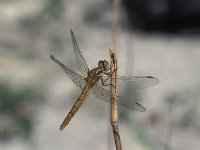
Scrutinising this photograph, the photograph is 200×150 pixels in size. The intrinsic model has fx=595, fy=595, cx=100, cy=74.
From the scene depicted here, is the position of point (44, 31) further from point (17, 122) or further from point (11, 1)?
point (17, 122)

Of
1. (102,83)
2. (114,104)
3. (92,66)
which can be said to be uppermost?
(92,66)

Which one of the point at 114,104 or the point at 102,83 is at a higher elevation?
the point at 102,83

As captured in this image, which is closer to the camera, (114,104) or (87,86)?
(114,104)

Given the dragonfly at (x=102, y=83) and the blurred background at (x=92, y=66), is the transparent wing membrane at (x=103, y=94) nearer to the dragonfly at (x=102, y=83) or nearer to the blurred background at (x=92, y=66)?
the dragonfly at (x=102, y=83)

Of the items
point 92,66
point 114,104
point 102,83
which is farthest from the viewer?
point 92,66

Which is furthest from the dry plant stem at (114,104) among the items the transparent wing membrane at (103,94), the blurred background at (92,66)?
the blurred background at (92,66)

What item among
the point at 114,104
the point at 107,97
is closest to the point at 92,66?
the point at 107,97

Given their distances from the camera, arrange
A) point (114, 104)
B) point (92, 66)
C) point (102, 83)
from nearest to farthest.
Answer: point (114, 104), point (102, 83), point (92, 66)

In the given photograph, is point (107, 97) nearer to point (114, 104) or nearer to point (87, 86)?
point (87, 86)

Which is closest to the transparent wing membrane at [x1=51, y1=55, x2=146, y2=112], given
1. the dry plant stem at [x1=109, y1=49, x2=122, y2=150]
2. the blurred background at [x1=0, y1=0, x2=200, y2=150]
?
the dry plant stem at [x1=109, y1=49, x2=122, y2=150]
